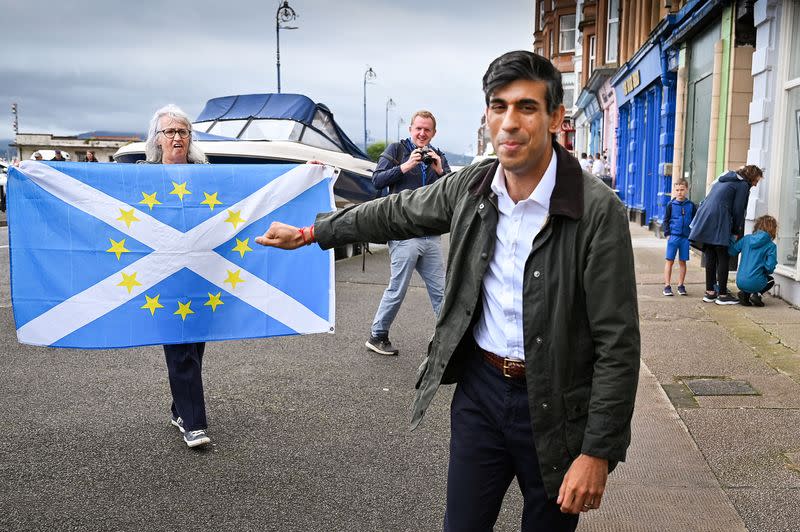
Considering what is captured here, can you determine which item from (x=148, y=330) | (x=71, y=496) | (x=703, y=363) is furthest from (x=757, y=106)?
(x=71, y=496)

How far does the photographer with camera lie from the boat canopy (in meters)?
7.47

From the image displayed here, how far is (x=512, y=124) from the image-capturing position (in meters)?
2.22

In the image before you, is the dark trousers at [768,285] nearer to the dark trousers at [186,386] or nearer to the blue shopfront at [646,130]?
the dark trousers at [186,386]

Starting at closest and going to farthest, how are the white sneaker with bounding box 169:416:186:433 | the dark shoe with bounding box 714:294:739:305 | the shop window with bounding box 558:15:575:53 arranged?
1. the white sneaker with bounding box 169:416:186:433
2. the dark shoe with bounding box 714:294:739:305
3. the shop window with bounding box 558:15:575:53

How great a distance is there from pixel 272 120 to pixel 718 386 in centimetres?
1059

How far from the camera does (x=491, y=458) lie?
2.41 meters

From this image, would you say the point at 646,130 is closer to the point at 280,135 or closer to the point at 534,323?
the point at 280,135

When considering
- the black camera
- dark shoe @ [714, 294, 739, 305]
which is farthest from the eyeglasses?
dark shoe @ [714, 294, 739, 305]

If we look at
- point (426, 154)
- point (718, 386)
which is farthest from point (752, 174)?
point (426, 154)

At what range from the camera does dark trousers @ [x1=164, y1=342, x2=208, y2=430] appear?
182 inches

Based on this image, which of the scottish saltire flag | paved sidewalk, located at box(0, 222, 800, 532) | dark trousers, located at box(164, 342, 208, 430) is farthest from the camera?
dark trousers, located at box(164, 342, 208, 430)

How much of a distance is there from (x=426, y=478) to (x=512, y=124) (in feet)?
8.32

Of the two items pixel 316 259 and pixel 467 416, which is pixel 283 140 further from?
pixel 467 416

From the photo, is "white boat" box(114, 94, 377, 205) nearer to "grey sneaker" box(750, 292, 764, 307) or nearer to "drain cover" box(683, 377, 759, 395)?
"grey sneaker" box(750, 292, 764, 307)
